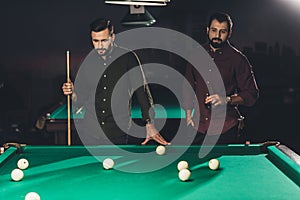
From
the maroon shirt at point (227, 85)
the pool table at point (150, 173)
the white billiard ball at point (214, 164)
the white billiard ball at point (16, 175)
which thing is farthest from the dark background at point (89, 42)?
the white billiard ball at point (16, 175)

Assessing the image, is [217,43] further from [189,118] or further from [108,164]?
[108,164]

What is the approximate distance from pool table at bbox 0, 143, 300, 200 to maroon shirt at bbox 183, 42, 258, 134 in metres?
1.20

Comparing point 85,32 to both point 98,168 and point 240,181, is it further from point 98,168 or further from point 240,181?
point 240,181

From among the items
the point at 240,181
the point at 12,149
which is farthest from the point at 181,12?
the point at 240,181

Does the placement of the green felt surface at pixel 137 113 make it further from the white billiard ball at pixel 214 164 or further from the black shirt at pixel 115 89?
the white billiard ball at pixel 214 164

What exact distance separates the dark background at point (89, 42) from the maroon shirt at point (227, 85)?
211cm

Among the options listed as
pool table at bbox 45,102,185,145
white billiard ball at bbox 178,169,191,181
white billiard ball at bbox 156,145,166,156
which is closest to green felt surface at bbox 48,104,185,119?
pool table at bbox 45,102,185,145

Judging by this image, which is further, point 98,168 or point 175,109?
point 175,109

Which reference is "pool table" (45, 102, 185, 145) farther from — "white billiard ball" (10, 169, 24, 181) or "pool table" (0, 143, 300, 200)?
"white billiard ball" (10, 169, 24, 181)

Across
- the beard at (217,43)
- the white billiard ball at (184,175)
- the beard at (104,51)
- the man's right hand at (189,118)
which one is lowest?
the man's right hand at (189,118)

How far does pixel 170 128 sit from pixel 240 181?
209 centimetres

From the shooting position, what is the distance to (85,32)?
21.6 ft

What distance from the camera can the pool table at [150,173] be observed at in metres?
2.08

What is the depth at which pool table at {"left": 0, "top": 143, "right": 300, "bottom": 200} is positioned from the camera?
2078mm
